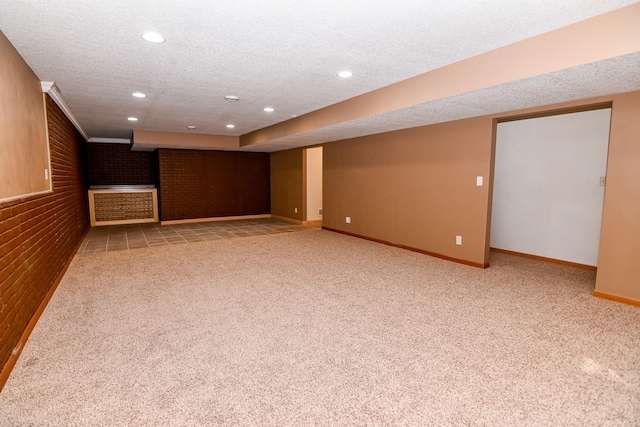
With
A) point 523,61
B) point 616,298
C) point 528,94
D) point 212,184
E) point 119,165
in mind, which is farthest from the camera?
point 119,165

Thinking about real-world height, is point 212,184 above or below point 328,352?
above

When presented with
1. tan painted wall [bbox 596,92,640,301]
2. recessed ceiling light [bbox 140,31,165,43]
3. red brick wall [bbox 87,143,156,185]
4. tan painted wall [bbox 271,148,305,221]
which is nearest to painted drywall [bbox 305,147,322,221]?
tan painted wall [bbox 271,148,305,221]

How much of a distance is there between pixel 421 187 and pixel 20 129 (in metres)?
4.69

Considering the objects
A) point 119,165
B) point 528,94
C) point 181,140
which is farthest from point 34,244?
point 119,165

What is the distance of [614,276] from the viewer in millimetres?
3242

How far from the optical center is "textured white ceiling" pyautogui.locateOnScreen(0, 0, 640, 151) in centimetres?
204

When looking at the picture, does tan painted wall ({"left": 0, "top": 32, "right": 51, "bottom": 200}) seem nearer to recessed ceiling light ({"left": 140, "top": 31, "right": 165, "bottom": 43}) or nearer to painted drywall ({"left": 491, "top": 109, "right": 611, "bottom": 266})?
recessed ceiling light ({"left": 140, "top": 31, "right": 165, "bottom": 43})

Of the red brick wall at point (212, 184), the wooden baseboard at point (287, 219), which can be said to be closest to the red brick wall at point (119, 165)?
the red brick wall at point (212, 184)

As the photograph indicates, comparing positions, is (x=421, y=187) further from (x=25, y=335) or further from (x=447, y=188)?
(x=25, y=335)

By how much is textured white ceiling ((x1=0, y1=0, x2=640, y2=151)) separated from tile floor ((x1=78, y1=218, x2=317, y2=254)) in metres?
2.57

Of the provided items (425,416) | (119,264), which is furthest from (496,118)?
(119,264)

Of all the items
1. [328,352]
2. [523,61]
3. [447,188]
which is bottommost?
[328,352]

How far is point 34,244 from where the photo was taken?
2863mm

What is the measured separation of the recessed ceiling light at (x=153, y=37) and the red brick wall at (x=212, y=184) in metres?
6.41
